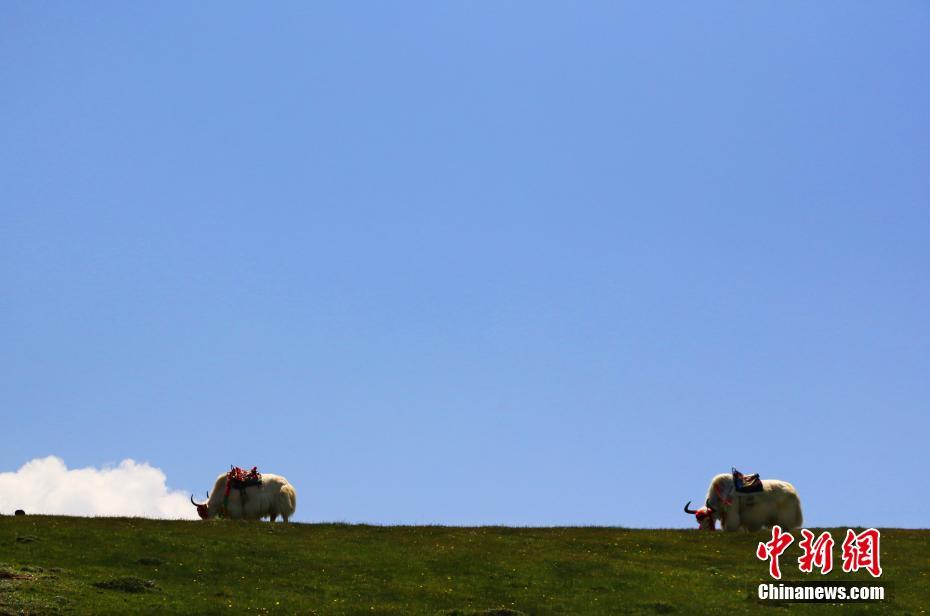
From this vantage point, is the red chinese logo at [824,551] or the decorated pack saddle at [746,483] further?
the decorated pack saddle at [746,483]

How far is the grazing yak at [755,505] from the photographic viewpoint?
44.4 meters

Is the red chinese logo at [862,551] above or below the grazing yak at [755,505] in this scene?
below

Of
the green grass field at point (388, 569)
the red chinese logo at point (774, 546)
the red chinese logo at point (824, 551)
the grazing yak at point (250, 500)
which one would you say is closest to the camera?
the green grass field at point (388, 569)

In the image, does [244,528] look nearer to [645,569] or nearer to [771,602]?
Result: [645,569]

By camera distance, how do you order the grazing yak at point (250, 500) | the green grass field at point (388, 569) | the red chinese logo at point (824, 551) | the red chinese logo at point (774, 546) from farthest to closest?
1. the grazing yak at point (250, 500)
2. the red chinese logo at point (774, 546)
3. the red chinese logo at point (824, 551)
4. the green grass field at point (388, 569)

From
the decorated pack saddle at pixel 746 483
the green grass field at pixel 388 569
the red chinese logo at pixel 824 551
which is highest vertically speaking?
the decorated pack saddle at pixel 746 483

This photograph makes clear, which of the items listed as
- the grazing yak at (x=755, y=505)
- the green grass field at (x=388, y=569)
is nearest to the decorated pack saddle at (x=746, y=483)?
the grazing yak at (x=755, y=505)

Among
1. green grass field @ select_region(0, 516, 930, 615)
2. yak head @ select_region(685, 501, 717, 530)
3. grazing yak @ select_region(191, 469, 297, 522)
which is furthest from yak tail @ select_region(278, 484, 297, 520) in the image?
yak head @ select_region(685, 501, 717, 530)

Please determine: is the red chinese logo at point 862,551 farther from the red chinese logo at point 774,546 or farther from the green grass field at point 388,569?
the red chinese logo at point 774,546

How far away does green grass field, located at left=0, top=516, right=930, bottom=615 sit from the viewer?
28.7 meters

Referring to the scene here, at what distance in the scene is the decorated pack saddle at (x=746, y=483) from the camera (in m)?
44.6

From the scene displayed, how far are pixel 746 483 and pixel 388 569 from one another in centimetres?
1802

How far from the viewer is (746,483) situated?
44.7 metres

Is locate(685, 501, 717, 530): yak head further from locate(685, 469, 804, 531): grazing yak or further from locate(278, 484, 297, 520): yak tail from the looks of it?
locate(278, 484, 297, 520): yak tail
